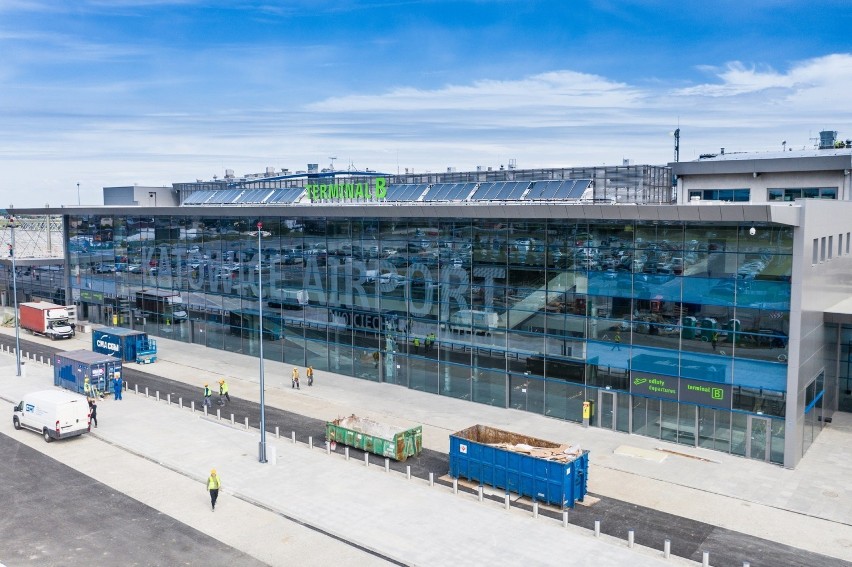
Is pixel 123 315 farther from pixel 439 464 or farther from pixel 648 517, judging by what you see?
pixel 648 517

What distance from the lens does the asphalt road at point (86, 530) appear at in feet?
77.7

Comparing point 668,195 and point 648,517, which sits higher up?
point 668,195

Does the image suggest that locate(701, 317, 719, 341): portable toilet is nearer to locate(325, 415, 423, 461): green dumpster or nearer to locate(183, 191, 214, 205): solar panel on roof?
locate(325, 415, 423, 461): green dumpster

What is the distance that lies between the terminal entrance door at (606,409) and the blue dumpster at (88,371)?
28.0 meters

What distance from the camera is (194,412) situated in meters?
41.3

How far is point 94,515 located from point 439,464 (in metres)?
14.0

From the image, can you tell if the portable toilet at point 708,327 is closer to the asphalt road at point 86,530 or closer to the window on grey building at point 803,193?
the window on grey building at point 803,193

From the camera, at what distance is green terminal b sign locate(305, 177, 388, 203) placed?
52469 mm

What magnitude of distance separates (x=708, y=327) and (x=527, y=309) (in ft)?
32.8

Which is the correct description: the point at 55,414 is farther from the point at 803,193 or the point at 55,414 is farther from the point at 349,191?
the point at 803,193

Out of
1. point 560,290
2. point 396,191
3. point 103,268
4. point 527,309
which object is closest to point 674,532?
point 560,290

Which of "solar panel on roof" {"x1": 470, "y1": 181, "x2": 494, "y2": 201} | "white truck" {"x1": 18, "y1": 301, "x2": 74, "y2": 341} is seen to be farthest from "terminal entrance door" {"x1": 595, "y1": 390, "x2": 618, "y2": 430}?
"white truck" {"x1": 18, "y1": 301, "x2": 74, "y2": 341}

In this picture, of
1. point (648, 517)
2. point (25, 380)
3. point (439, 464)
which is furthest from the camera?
point (25, 380)

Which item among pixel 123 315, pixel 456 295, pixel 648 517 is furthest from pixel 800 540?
pixel 123 315
